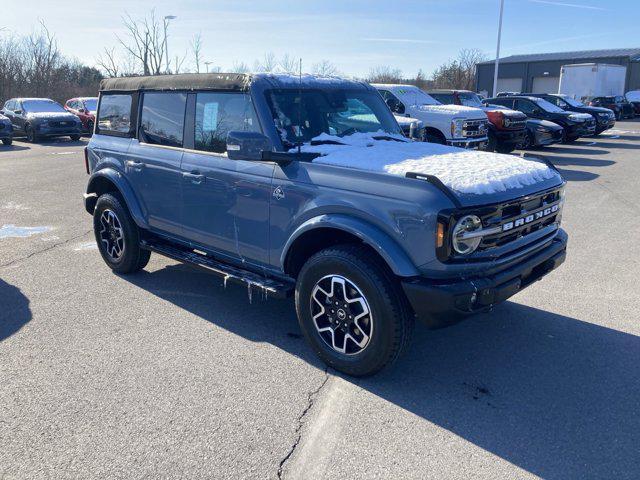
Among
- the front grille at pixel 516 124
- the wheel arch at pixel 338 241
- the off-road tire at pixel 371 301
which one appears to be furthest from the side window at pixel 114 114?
the front grille at pixel 516 124

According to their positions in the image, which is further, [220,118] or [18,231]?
[18,231]

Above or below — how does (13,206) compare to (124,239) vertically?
below

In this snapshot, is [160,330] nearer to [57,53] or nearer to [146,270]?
[146,270]

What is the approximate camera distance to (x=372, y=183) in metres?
3.46

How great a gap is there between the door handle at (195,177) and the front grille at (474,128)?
9.44 m

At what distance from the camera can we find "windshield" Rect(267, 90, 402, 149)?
4215mm

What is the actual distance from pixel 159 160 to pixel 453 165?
2690 millimetres

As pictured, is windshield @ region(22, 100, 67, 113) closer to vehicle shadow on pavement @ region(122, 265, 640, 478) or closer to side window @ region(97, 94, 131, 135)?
side window @ region(97, 94, 131, 135)

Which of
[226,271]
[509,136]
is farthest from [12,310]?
[509,136]

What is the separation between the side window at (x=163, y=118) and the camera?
4.89 m

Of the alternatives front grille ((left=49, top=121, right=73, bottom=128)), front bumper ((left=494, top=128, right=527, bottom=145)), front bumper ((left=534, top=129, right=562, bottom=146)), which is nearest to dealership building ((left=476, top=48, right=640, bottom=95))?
front bumper ((left=534, top=129, right=562, bottom=146))

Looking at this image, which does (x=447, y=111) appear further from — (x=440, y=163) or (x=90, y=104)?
(x=90, y=104)

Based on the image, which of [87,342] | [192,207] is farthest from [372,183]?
[87,342]

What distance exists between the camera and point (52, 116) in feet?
70.2
